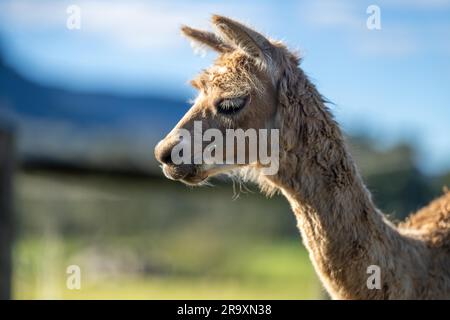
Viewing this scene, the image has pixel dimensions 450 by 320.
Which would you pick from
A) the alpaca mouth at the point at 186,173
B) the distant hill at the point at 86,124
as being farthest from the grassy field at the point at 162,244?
the alpaca mouth at the point at 186,173

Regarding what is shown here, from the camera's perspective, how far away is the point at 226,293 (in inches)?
444

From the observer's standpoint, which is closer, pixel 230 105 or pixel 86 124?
pixel 230 105

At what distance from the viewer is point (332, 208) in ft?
12.8

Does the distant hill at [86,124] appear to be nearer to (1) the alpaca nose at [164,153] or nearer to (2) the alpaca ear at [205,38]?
(2) the alpaca ear at [205,38]

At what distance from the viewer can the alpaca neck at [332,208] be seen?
3867 mm

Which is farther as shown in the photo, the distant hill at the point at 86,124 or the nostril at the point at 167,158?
the distant hill at the point at 86,124

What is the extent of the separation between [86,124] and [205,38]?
5.20 metres

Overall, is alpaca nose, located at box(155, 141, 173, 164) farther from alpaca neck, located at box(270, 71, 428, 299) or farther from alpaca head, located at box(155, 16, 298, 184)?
alpaca neck, located at box(270, 71, 428, 299)

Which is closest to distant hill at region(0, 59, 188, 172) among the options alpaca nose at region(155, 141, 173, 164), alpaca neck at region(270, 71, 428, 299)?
alpaca nose at region(155, 141, 173, 164)

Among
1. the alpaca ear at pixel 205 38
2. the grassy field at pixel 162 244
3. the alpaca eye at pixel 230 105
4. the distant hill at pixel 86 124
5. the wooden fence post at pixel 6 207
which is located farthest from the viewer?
the grassy field at pixel 162 244

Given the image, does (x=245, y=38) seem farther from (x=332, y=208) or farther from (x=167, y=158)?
(x=332, y=208)

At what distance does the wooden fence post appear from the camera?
5785 millimetres

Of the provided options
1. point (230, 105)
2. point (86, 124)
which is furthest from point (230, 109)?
point (86, 124)

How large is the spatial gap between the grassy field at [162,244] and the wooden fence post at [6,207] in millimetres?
5733
